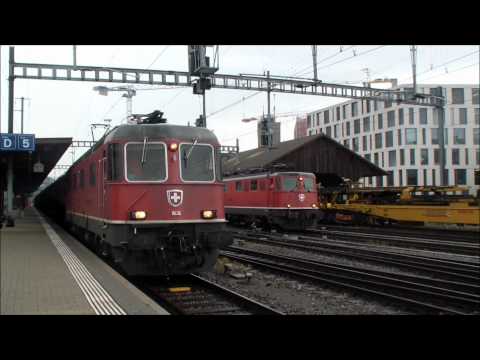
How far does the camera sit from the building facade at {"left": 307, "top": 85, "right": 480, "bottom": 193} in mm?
52750

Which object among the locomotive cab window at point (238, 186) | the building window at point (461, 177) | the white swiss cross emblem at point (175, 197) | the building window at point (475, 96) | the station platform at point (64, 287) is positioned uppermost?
the building window at point (475, 96)

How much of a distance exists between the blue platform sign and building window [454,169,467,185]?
4420 centimetres

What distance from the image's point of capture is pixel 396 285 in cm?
1066

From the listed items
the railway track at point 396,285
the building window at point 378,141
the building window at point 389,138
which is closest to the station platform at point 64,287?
the railway track at point 396,285

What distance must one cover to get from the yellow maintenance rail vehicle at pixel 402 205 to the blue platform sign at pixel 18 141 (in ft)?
58.6

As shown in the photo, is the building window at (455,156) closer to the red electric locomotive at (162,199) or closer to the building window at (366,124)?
the building window at (366,124)

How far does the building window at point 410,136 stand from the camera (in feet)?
183

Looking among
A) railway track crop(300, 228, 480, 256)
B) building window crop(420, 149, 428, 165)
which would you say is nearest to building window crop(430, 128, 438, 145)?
building window crop(420, 149, 428, 165)

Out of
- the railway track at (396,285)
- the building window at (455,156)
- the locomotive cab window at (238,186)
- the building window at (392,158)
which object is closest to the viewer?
the railway track at (396,285)

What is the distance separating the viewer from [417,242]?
18.6 meters

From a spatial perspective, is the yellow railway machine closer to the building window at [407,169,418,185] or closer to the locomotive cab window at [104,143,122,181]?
the locomotive cab window at [104,143,122,181]
